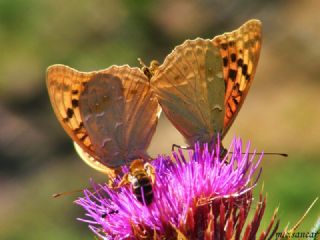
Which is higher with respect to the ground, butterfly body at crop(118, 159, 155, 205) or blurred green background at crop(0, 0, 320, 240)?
blurred green background at crop(0, 0, 320, 240)

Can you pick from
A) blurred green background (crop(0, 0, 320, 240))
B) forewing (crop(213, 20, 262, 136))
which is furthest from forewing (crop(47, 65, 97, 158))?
blurred green background (crop(0, 0, 320, 240))

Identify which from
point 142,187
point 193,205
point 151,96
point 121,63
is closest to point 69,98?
point 151,96

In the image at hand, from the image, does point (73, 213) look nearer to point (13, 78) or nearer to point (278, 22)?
point (13, 78)

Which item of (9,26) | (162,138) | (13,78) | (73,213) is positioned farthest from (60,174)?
(9,26)

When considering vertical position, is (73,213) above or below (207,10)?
below

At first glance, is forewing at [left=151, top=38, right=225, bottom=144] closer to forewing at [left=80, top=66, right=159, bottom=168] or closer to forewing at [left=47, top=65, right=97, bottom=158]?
forewing at [left=80, top=66, right=159, bottom=168]

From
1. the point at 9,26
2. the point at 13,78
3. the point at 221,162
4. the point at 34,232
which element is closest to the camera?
the point at 221,162
